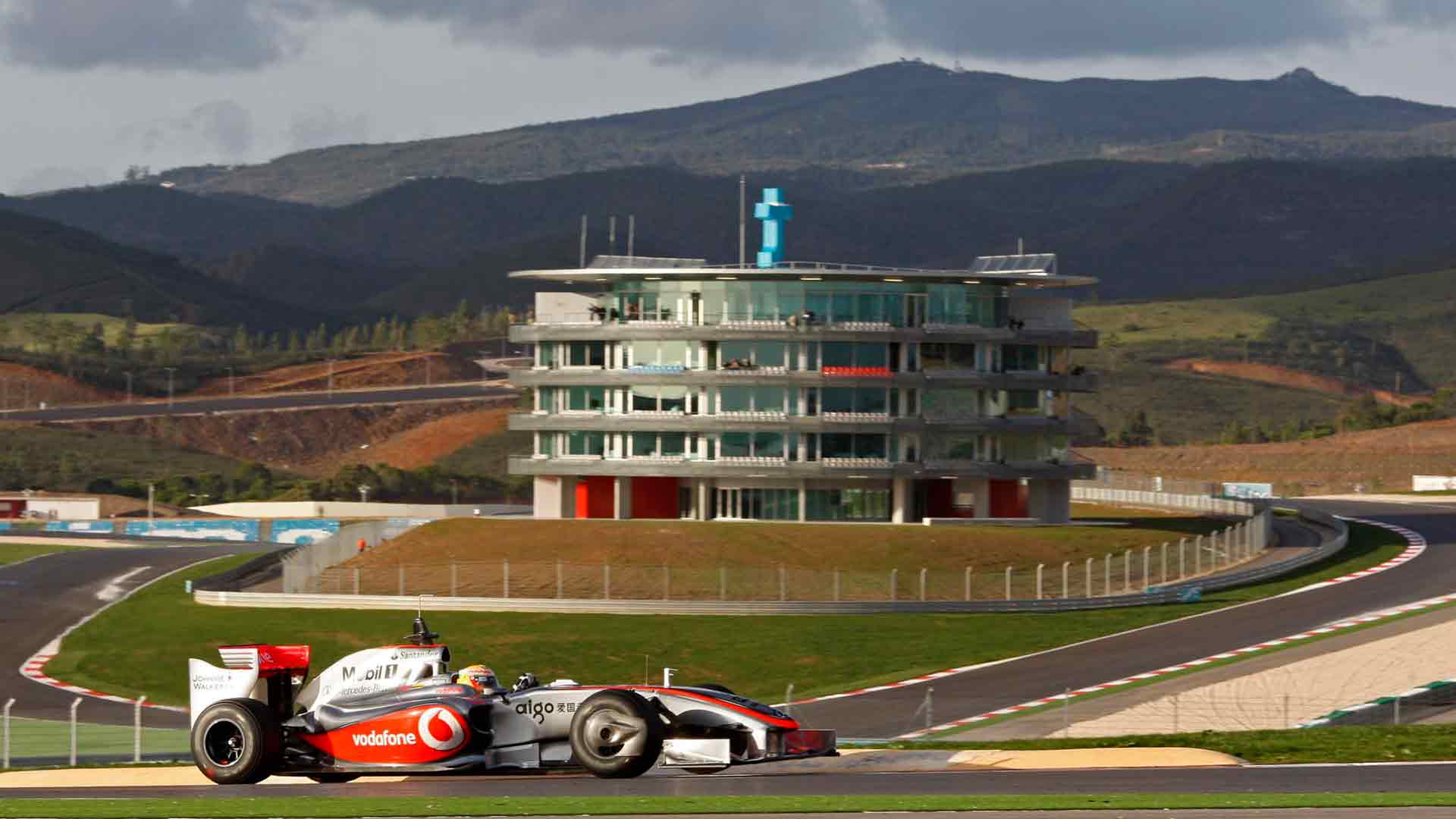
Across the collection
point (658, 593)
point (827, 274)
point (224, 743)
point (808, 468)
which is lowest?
point (658, 593)

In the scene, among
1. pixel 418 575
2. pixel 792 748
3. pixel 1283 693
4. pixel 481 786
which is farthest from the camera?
pixel 418 575

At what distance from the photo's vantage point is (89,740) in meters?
55.4

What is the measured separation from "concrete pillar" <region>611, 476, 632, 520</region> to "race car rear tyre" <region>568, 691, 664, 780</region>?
74.7m

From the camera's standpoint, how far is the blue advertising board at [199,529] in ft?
454

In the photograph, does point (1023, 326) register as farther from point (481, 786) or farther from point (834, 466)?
point (481, 786)

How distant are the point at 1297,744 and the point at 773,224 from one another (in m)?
73.7

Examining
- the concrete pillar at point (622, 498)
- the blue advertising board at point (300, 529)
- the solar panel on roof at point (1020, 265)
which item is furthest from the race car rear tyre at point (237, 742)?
the blue advertising board at point (300, 529)

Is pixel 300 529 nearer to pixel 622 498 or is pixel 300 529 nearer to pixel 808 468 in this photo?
pixel 622 498

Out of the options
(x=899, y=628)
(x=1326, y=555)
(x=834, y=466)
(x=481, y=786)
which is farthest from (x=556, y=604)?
(x=481, y=786)

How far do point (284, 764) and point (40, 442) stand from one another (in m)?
170

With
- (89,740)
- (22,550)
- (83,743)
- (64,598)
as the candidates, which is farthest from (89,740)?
(22,550)

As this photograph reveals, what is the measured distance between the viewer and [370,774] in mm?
35812

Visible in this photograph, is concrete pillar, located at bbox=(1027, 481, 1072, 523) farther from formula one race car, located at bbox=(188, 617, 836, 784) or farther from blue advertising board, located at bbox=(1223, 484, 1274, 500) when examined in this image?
formula one race car, located at bbox=(188, 617, 836, 784)

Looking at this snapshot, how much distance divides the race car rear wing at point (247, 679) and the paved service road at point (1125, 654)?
22426 millimetres
